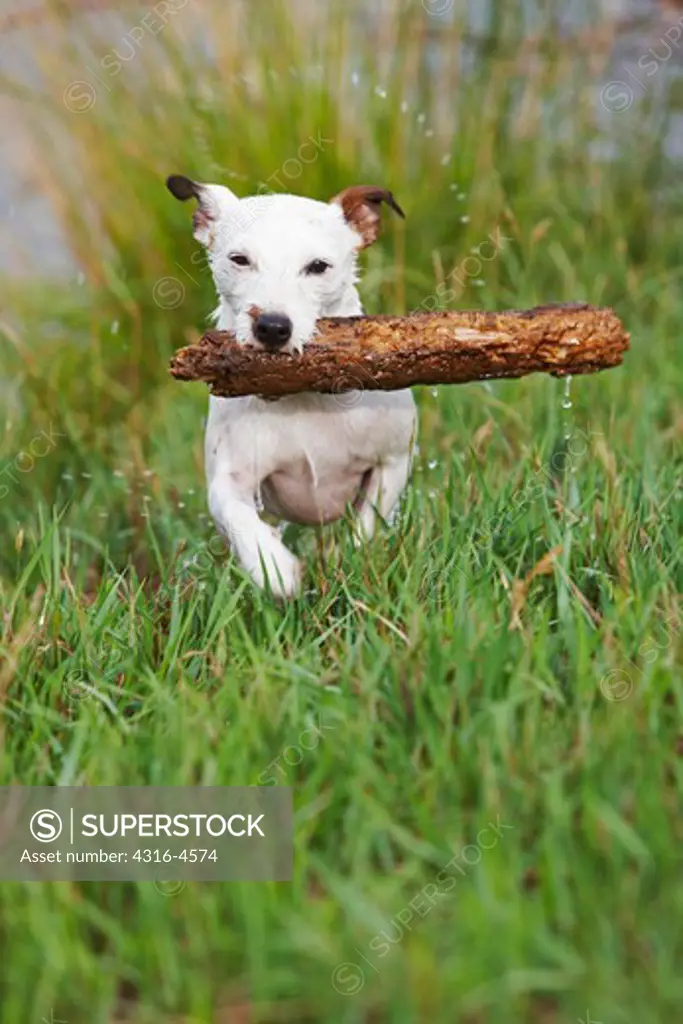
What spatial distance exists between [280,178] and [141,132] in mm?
844

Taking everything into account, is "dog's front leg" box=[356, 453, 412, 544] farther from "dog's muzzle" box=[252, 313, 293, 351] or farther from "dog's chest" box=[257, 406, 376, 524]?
"dog's muzzle" box=[252, 313, 293, 351]

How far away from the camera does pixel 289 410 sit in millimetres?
4180

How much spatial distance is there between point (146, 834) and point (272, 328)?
1321mm

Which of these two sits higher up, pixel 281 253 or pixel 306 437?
pixel 281 253

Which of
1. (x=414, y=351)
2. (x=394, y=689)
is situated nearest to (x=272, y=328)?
(x=414, y=351)

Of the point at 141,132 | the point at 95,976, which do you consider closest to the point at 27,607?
the point at 95,976

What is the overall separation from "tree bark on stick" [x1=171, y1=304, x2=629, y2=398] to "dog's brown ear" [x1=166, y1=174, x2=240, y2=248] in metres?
0.49

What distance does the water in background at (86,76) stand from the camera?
7145 millimetres

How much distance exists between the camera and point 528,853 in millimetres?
2844

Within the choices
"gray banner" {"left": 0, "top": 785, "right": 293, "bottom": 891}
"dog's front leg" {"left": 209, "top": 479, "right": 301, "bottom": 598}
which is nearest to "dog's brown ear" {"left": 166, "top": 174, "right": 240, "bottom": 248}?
"dog's front leg" {"left": 209, "top": 479, "right": 301, "bottom": 598}

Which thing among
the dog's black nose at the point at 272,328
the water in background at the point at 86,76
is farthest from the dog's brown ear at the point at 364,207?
the water in background at the point at 86,76

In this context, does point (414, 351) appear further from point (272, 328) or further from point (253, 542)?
point (253, 542)

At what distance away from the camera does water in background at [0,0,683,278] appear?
7.14 m

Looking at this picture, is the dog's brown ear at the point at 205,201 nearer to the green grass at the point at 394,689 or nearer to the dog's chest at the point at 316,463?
the dog's chest at the point at 316,463
